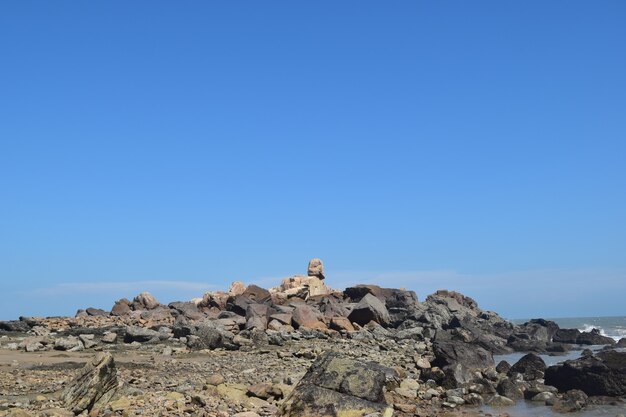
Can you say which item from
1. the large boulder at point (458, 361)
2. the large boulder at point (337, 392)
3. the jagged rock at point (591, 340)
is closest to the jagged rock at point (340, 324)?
the large boulder at point (458, 361)

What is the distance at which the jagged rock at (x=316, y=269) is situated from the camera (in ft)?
176

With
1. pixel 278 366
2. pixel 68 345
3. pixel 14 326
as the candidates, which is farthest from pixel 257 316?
pixel 278 366

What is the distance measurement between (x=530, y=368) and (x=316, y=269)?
32244 mm

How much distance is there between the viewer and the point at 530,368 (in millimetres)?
22312

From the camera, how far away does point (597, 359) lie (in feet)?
63.6

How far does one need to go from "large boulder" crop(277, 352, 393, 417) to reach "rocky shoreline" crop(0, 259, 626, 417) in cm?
2

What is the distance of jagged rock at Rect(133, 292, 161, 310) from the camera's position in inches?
1688

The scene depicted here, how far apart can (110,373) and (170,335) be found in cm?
1439

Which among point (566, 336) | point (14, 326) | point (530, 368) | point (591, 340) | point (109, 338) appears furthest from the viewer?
point (566, 336)

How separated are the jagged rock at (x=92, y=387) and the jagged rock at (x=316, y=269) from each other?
4088 cm

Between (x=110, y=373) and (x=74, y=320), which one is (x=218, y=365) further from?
(x=74, y=320)

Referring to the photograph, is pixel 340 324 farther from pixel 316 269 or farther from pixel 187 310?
pixel 316 269

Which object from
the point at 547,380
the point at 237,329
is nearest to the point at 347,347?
the point at 237,329

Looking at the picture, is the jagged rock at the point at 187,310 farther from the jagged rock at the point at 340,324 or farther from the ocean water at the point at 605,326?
the ocean water at the point at 605,326
